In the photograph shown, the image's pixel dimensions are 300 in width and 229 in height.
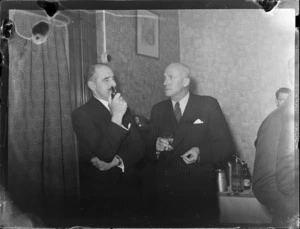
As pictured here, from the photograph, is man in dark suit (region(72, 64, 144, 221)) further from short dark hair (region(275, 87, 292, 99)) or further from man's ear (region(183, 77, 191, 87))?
short dark hair (region(275, 87, 292, 99))

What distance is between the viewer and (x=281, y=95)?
1.37m

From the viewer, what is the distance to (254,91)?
→ 138 cm

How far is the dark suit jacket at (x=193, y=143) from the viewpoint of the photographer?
1398 mm

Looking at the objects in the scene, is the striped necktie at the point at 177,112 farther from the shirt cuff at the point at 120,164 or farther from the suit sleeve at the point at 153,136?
the shirt cuff at the point at 120,164

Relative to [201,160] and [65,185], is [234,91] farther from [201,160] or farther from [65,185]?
[65,185]

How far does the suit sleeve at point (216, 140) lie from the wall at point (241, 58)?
24mm

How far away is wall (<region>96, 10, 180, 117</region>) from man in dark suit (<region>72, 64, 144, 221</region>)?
0.15ft

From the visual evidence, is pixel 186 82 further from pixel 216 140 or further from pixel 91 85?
pixel 91 85

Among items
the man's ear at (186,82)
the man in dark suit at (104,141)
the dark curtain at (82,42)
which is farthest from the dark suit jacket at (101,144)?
the man's ear at (186,82)

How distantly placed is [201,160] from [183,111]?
0.19 m

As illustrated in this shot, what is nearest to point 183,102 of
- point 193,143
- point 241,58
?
point 193,143

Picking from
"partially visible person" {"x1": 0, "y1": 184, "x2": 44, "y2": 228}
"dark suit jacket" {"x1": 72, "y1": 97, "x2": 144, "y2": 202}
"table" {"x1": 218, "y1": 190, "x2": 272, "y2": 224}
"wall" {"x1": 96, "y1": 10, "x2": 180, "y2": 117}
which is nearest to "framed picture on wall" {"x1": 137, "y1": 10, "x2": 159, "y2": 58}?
"wall" {"x1": 96, "y1": 10, "x2": 180, "y2": 117}

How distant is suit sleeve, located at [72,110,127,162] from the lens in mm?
1424

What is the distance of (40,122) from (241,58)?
78 cm
